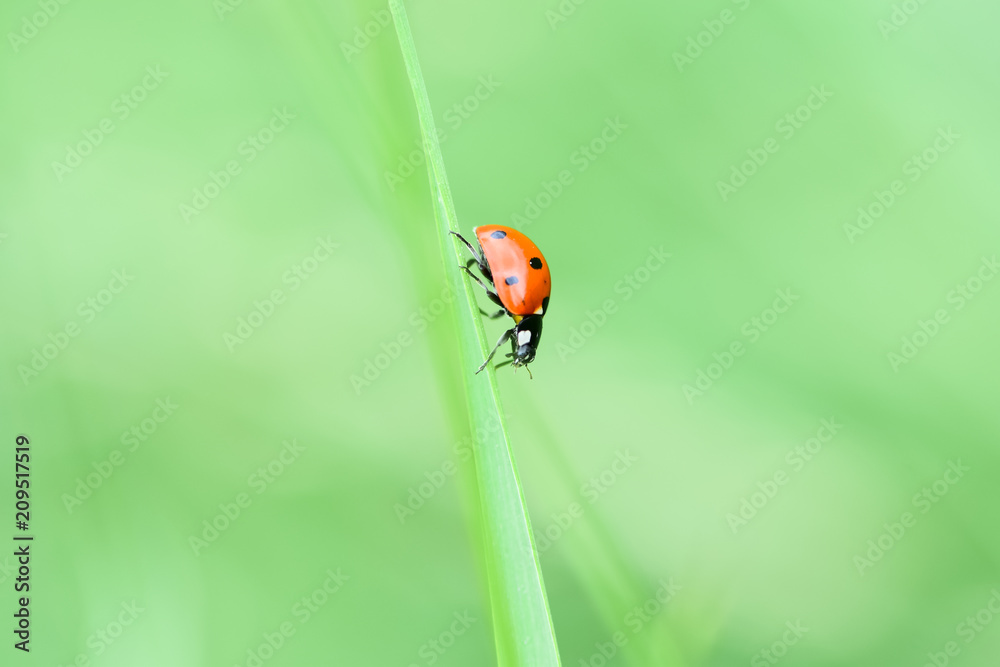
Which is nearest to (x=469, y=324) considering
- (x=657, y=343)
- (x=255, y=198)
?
(x=657, y=343)

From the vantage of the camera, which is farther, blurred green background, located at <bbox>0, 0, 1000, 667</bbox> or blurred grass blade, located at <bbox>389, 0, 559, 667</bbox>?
blurred green background, located at <bbox>0, 0, 1000, 667</bbox>

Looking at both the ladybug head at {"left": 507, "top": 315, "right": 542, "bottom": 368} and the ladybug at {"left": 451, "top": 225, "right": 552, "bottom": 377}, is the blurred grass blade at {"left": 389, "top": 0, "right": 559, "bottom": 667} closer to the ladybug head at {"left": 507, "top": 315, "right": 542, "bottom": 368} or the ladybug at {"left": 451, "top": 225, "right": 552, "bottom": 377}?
the ladybug at {"left": 451, "top": 225, "right": 552, "bottom": 377}

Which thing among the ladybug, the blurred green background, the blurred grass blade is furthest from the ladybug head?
the blurred grass blade

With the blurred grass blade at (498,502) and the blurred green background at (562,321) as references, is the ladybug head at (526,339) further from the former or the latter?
the blurred grass blade at (498,502)

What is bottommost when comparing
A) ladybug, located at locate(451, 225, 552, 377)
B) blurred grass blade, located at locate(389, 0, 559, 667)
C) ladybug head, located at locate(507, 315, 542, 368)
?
blurred grass blade, located at locate(389, 0, 559, 667)

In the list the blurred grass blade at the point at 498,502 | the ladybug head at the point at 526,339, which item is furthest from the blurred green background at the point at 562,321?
the blurred grass blade at the point at 498,502

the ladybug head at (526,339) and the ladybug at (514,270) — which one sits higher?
the ladybug at (514,270)

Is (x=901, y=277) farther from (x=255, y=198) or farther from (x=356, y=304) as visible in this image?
(x=255, y=198)
